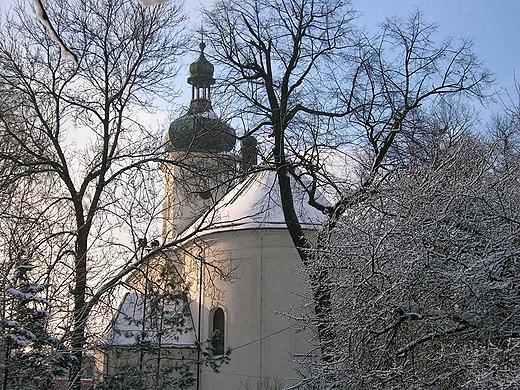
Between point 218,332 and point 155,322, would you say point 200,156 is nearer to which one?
point 155,322

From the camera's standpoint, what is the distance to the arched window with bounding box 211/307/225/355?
2206cm

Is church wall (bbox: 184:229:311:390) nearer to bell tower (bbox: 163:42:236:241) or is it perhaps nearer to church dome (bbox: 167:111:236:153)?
bell tower (bbox: 163:42:236:241)

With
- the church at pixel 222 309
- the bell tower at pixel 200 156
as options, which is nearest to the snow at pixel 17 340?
the bell tower at pixel 200 156

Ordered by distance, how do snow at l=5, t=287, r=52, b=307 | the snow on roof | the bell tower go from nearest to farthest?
1. snow at l=5, t=287, r=52, b=307
2. the bell tower
3. the snow on roof

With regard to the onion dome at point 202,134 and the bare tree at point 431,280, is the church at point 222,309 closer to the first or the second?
the onion dome at point 202,134

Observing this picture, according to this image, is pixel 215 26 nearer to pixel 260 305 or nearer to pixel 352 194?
pixel 352 194

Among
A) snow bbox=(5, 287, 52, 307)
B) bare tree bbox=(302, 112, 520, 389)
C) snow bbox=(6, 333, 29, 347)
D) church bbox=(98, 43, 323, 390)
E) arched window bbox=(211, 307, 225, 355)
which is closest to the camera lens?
bare tree bbox=(302, 112, 520, 389)

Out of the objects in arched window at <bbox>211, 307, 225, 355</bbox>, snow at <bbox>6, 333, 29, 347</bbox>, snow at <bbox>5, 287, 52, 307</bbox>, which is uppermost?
arched window at <bbox>211, 307, 225, 355</bbox>

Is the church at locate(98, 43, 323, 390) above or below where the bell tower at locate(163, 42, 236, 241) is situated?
below

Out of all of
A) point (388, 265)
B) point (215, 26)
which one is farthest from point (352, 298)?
point (215, 26)

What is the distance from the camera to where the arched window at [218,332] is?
22062 mm

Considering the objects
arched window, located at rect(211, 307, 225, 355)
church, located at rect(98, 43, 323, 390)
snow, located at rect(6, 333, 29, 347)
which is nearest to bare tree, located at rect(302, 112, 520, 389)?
snow, located at rect(6, 333, 29, 347)

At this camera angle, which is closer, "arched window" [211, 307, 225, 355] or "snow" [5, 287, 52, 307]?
"snow" [5, 287, 52, 307]

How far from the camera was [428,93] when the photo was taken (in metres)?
14.1
